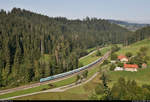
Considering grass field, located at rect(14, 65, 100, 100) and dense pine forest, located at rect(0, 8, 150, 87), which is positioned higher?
dense pine forest, located at rect(0, 8, 150, 87)

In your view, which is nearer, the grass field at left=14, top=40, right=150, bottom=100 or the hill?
the grass field at left=14, top=40, right=150, bottom=100

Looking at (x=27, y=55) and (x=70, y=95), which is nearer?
(x=70, y=95)

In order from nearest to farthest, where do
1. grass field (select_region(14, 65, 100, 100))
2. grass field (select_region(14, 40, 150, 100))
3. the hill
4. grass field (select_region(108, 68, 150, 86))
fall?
grass field (select_region(14, 65, 100, 100)), grass field (select_region(14, 40, 150, 100)), grass field (select_region(108, 68, 150, 86)), the hill

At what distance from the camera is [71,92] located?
55062mm

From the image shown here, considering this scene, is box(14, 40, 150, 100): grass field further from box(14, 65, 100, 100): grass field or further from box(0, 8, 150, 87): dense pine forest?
box(0, 8, 150, 87): dense pine forest

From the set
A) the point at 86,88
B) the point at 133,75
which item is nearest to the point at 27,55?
the point at 86,88

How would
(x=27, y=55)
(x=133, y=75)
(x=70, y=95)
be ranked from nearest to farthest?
(x=70, y=95) → (x=133, y=75) → (x=27, y=55)

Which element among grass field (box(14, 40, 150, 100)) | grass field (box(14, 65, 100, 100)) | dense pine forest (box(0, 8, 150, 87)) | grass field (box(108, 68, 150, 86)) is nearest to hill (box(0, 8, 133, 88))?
dense pine forest (box(0, 8, 150, 87))

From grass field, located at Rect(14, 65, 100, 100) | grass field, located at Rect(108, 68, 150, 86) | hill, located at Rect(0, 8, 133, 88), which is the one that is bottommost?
grass field, located at Rect(14, 65, 100, 100)

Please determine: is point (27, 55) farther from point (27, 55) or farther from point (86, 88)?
point (86, 88)

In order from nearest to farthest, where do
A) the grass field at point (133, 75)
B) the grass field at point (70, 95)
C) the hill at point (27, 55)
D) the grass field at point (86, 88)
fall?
1. the grass field at point (70, 95)
2. the grass field at point (86, 88)
3. the grass field at point (133, 75)
4. the hill at point (27, 55)

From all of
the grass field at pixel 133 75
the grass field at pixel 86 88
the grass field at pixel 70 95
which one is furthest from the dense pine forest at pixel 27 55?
the grass field at pixel 133 75

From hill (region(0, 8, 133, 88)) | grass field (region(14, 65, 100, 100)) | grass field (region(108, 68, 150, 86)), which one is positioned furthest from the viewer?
hill (region(0, 8, 133, 88))

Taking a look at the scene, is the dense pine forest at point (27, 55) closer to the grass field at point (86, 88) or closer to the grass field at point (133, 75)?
the grass field at point (86, 88)
